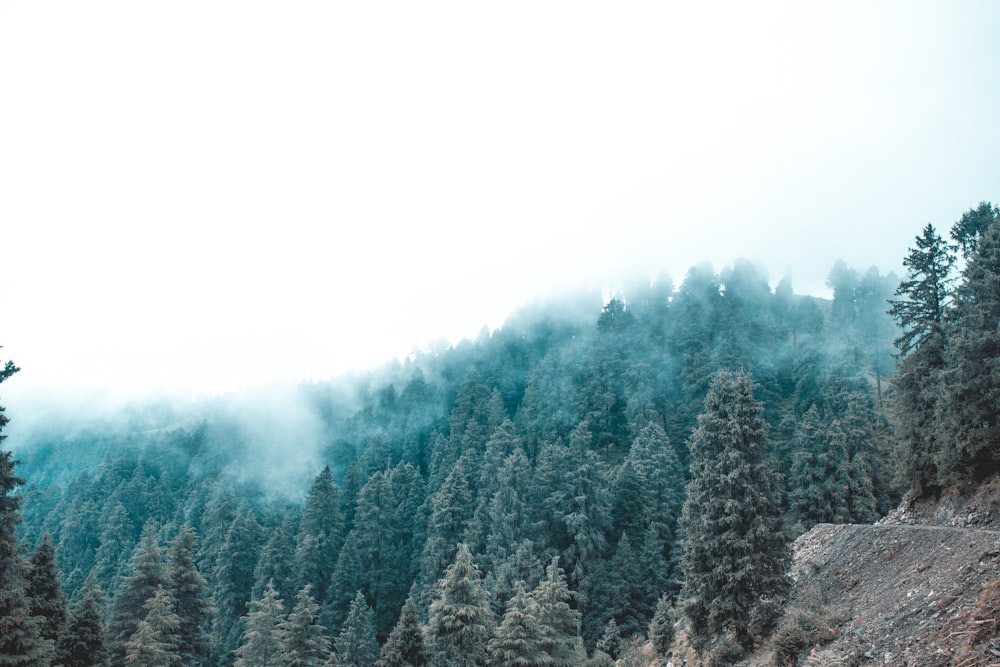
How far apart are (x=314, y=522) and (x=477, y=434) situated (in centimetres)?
2308

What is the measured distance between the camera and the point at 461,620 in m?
28.7

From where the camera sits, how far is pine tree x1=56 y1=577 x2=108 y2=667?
25.8 metres

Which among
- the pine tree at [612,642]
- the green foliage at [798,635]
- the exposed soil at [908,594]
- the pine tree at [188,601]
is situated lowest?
the pine tree at [612,642]

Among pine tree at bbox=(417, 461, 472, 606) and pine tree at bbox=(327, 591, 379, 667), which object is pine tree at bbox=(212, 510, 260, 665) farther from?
pine tree at bbox=(417, 461, 472, 606)

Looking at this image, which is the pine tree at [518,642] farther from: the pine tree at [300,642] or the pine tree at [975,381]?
the pine tree at [975,381]

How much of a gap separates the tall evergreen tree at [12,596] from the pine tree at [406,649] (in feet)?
49.9

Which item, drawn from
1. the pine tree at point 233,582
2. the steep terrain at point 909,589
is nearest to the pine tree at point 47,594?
the pine tree at point 233,582

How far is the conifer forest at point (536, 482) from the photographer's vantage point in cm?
2173

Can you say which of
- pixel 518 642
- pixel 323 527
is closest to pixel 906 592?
pixel 518 642

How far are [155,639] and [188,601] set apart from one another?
7995 mm

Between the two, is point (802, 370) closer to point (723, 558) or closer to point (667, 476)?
point (667, 476)

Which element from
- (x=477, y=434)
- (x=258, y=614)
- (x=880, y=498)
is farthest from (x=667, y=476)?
(x=258, y=614)

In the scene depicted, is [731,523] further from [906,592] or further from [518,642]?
[518,642]

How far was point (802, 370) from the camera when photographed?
71.9m
